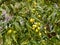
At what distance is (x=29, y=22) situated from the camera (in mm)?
3322

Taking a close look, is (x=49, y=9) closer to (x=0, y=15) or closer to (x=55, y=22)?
(x=55, y=22)

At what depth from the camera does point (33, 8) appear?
3.52m

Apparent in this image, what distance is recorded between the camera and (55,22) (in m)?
3.39

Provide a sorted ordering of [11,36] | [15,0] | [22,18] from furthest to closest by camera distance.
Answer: [15,0], [22,18], [11,36]

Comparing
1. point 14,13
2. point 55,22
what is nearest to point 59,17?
point 55,22

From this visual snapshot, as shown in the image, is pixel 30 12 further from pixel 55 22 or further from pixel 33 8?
pixel 55 22

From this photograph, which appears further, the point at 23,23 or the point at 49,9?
the point at 49,9

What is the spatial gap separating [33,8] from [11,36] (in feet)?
2.17

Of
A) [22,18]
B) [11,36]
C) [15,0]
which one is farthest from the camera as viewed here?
[15,0]

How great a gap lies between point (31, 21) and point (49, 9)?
0.43 meters

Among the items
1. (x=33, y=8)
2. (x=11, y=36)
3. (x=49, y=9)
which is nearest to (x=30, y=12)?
(x=33, y=8)

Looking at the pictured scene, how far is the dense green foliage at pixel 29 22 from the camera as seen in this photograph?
3.16 meters

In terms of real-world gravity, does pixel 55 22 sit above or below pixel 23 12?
below

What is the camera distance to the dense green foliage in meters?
3.16
